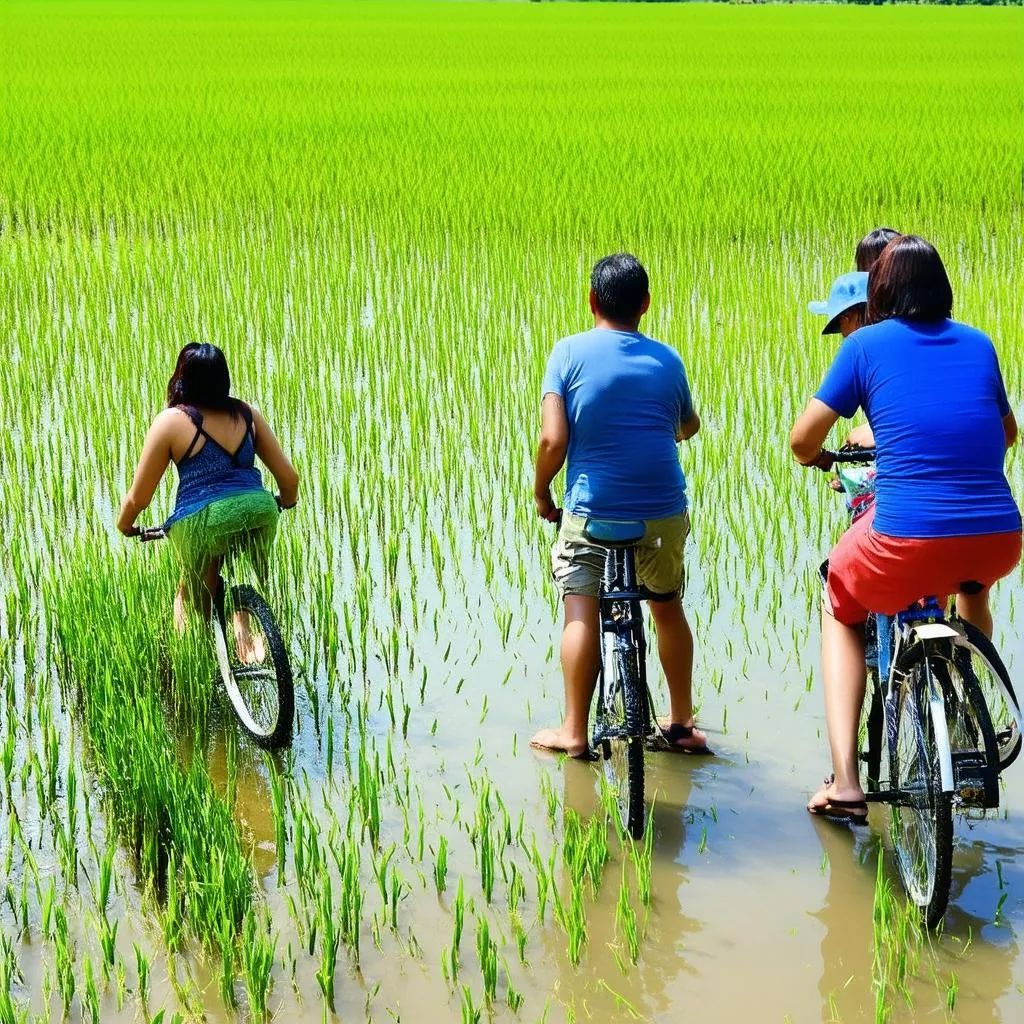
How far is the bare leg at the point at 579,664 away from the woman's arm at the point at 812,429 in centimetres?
74

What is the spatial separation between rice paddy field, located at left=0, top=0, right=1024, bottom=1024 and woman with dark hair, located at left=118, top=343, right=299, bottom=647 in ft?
0.98

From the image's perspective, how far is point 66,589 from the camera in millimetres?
4141

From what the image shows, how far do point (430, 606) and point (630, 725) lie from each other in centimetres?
157

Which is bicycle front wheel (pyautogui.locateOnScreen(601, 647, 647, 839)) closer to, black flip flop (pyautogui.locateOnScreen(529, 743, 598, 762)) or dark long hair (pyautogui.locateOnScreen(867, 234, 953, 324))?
black flip flop (pyautogui.locateOnScreen(529, 743, 598, 762))

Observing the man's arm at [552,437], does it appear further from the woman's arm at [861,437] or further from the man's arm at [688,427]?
the woman's arm at [861,437]

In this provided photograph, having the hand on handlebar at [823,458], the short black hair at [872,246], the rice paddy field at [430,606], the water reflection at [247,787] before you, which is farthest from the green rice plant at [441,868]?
the short black hair at [872,246]

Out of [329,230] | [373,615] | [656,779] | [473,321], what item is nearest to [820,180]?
[329,230]

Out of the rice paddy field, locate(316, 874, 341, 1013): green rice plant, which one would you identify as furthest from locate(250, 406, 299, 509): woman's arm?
locate(316, 874, 341, 1013): green rice plant

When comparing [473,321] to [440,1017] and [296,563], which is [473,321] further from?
[440,1017]

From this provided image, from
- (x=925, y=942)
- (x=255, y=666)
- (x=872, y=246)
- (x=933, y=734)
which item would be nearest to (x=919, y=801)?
(x=933, y=734)

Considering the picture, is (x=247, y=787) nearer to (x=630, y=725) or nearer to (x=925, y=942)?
(x=630, y=725)

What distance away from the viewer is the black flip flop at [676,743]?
3.72m

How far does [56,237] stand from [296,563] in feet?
21.1

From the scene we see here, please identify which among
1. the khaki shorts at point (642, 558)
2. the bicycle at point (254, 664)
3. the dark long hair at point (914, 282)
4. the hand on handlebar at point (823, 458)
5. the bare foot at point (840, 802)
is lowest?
the bare foot at point (840, 802)
